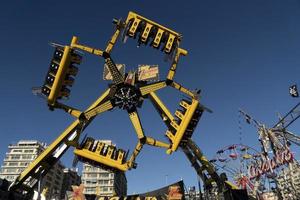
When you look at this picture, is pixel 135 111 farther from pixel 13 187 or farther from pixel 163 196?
pixel 13 187

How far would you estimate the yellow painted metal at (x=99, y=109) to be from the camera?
3139cm

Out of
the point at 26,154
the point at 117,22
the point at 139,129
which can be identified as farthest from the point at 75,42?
the point at 26,154

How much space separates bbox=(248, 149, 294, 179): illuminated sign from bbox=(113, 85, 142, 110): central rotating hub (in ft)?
124

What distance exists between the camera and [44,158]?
1192 inches

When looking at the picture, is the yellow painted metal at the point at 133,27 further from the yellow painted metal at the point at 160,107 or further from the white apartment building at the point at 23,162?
the white apartment building at the point at 23,162

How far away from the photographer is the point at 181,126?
30766 millimetres

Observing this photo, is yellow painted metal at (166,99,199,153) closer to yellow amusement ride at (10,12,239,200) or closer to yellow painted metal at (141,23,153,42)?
yellow amusement ride at (10,12,239,200)

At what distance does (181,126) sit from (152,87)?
5.49 meters

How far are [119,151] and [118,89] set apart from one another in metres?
6.34

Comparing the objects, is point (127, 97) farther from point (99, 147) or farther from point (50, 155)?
point (50, 155)

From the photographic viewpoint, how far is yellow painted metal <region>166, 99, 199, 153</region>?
30.5 meters

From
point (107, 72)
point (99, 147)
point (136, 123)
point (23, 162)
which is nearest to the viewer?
point (99, 147)

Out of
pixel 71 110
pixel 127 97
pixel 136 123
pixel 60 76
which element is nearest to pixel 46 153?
pixel 71 110

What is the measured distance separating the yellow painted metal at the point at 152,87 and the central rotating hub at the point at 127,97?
2.04 feet
